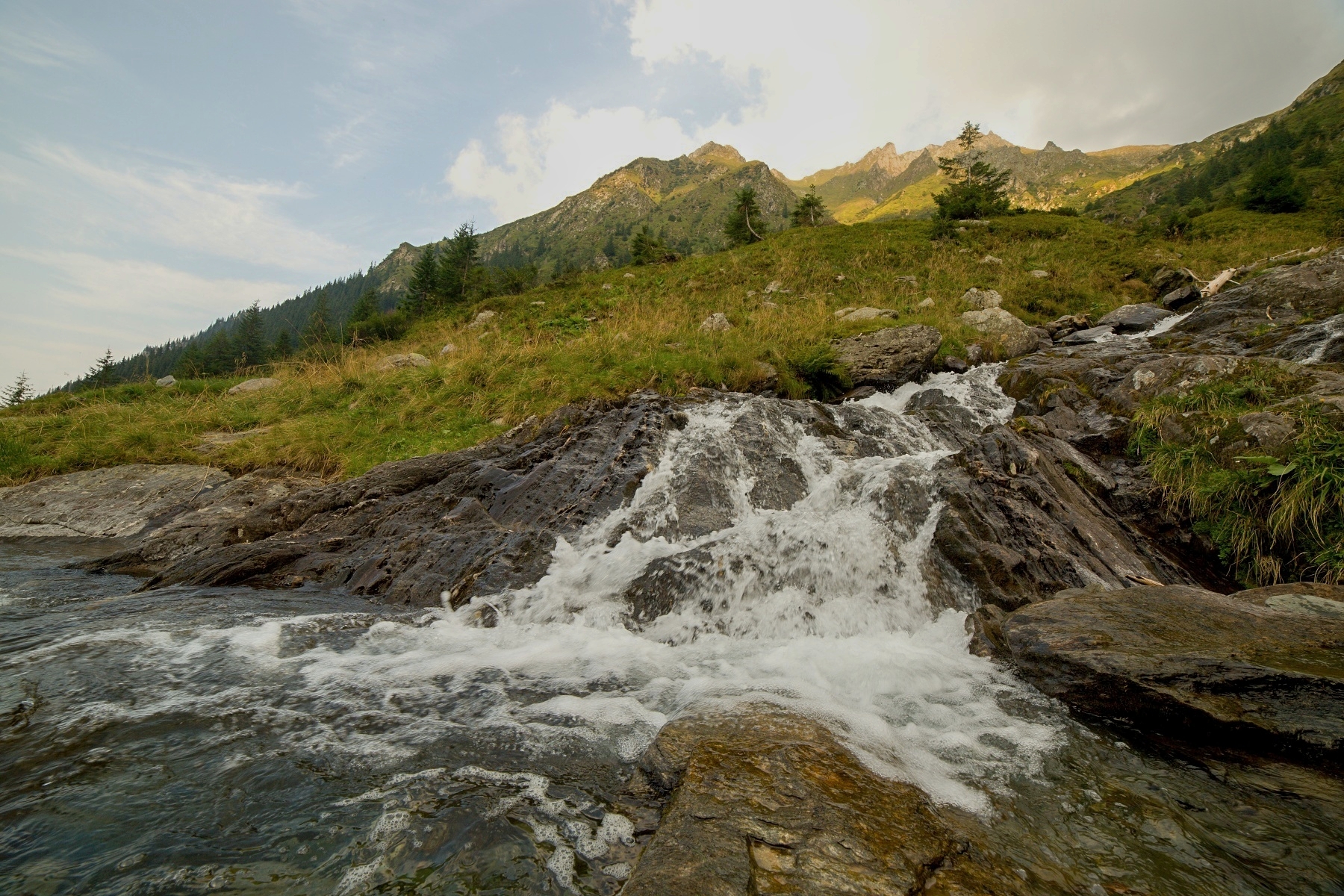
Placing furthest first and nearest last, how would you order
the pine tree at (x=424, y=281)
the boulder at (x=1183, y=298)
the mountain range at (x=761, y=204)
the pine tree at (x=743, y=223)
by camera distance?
1. the mountain range at (x=761, y=204)
2. the pine tree at (x=424, y=281)
3. the pine tree at (x=743, y=223)
4. the boulder at (x=1183, y=298)

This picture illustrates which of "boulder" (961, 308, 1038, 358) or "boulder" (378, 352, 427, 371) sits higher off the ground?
"boulder" (378, 352, 427, 371)

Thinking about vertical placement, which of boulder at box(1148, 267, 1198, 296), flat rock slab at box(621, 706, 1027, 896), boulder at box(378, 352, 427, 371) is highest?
boulder at box(378, 352, 427, 371)

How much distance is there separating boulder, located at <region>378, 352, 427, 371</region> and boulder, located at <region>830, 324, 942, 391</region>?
1187 cm

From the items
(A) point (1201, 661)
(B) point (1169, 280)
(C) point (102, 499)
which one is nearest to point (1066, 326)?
(B) point (1169, 280)

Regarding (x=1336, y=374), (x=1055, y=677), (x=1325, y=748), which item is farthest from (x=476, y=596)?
(x=1336, y=374)

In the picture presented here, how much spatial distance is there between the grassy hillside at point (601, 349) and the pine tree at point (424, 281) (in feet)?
58.6

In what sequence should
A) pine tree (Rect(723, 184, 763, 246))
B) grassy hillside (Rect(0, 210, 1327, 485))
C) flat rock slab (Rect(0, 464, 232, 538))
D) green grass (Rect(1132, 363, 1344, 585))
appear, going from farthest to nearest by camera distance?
1. pine tree (Rect(723, 184, 763, 246))
2. grassy hillside (Rect(0, 210, 1327, 485))
3. flat rock slab (Rect(0, 464, 232, 538))
4. green grass (Rect(1132, 363, 1344, 585))

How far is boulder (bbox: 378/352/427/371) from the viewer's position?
14.9 m

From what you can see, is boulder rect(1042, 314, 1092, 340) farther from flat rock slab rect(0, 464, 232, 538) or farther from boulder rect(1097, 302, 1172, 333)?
flat rock slab rect(0, 464, 232, 538)

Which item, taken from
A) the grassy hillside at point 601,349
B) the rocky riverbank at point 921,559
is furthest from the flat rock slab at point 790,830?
the grassy hillside at point 601,349

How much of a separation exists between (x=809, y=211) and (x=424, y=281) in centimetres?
3271

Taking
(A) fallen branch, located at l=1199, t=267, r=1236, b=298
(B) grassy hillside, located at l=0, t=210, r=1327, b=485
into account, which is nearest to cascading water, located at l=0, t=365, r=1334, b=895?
(B) grassy hillside, located at l=0, t=210, r=1327, b=485

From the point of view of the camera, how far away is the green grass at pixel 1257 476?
18.6 ft

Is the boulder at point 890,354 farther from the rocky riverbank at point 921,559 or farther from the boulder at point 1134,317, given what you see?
the boulder at point 1134,317
